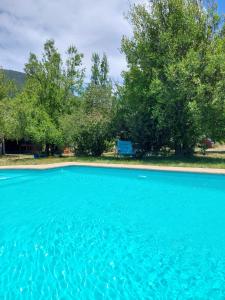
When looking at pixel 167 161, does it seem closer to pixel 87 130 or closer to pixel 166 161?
pixel 166 161

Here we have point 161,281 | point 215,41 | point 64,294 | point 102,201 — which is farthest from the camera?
point 215,41

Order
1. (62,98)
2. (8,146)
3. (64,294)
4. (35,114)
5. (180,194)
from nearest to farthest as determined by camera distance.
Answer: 1. (64,294)
2. (180,194)
3. (35,114)
4. (62,98)
5. (8,146)

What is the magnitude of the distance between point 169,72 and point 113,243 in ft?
37.5

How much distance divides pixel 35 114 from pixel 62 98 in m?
2.81

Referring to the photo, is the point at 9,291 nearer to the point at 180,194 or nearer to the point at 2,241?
the point at 2,241

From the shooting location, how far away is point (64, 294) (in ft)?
10.6

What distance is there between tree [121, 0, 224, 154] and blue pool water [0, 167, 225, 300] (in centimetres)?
→ 671

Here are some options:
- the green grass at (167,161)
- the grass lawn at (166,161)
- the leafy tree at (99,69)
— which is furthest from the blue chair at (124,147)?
the leafy tree at (99,69)

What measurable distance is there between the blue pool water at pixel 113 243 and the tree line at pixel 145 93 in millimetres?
6742

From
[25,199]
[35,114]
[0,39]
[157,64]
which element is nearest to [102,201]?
[25,199]

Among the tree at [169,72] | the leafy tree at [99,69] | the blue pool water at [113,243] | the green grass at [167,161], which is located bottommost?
the blue pool water at [113,243]

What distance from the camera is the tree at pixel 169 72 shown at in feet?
45.5

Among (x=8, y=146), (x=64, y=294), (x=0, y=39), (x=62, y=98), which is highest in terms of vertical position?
(x=0, y=39)

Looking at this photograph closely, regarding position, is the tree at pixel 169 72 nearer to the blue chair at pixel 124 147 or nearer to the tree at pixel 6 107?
the blue chair at pixel 124 147
